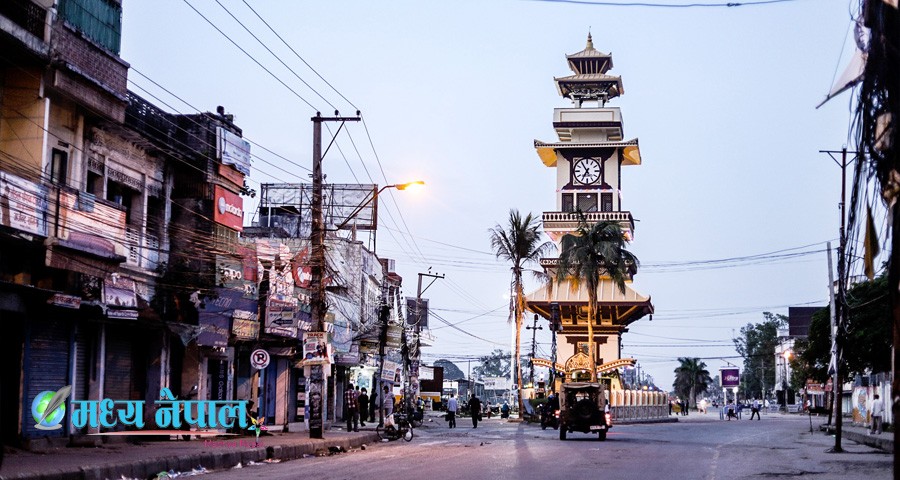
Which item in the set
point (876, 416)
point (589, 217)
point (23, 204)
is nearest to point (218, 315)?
point (23, 204)

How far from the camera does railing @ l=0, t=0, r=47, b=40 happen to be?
75.9 ft

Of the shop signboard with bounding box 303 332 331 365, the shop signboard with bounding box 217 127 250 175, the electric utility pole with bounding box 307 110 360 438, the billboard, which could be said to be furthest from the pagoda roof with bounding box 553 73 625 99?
the shop signboard with bounding box 303 332 331 365

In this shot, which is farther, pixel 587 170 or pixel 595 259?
pixel 587 170

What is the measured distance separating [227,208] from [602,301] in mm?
56111

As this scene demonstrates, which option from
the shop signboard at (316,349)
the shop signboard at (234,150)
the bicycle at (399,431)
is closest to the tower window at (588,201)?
the bicycle at (399,431)

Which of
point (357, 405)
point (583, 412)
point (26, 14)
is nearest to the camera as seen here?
point (26, 14)

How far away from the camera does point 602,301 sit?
8812 centimetres

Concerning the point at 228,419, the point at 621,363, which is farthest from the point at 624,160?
the point at 228,419

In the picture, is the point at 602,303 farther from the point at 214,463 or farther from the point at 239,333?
the point at 214,463

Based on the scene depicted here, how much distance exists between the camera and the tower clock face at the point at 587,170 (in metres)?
101

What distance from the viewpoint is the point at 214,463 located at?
2322cm

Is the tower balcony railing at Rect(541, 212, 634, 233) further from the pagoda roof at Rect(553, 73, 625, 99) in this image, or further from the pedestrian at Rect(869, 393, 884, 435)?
the pedestrian at Rect(869, 393, 884, 435)

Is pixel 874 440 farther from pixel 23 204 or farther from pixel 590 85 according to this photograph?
pixel 590 85

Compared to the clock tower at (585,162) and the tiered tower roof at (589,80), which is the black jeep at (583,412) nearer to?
the clock tower at (585,162)
